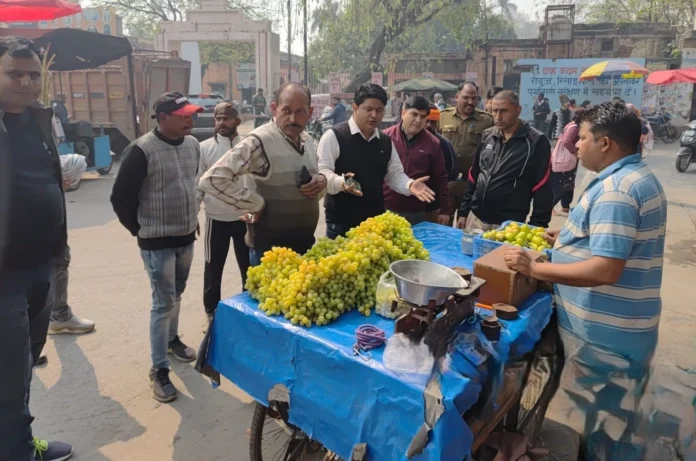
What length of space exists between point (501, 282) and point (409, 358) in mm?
764

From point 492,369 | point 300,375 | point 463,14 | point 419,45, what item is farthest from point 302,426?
point 419,45

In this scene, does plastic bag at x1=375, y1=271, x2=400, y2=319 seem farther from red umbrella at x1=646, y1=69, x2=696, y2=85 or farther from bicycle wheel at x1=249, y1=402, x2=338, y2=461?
red umbrella at x1=646, y1=69, x2=696, y2=85

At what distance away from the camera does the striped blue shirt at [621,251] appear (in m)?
2.19

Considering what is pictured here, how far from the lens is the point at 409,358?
1939mm

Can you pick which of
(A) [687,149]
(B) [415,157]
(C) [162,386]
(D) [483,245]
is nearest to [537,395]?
(D) [483,245]

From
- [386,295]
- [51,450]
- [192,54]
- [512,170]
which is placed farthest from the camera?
[192,54]

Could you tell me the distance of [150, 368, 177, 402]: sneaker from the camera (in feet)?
11.3

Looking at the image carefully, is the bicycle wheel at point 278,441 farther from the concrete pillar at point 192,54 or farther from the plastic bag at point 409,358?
the concrete pillar at point 192,54

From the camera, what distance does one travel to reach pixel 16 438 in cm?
242

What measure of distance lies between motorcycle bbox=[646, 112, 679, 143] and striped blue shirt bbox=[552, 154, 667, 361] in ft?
63.4

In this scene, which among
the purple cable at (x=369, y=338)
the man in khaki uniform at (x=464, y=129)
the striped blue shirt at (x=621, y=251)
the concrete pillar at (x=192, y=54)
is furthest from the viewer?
the concrete pillar at (x=192, y=54)

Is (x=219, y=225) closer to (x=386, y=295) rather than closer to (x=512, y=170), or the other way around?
(x=386, y=295)

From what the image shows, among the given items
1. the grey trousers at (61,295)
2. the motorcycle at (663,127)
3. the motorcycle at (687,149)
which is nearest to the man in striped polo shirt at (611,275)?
the grey trousers at (61,295)

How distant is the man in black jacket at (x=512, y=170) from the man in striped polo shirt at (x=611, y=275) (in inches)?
63.5
